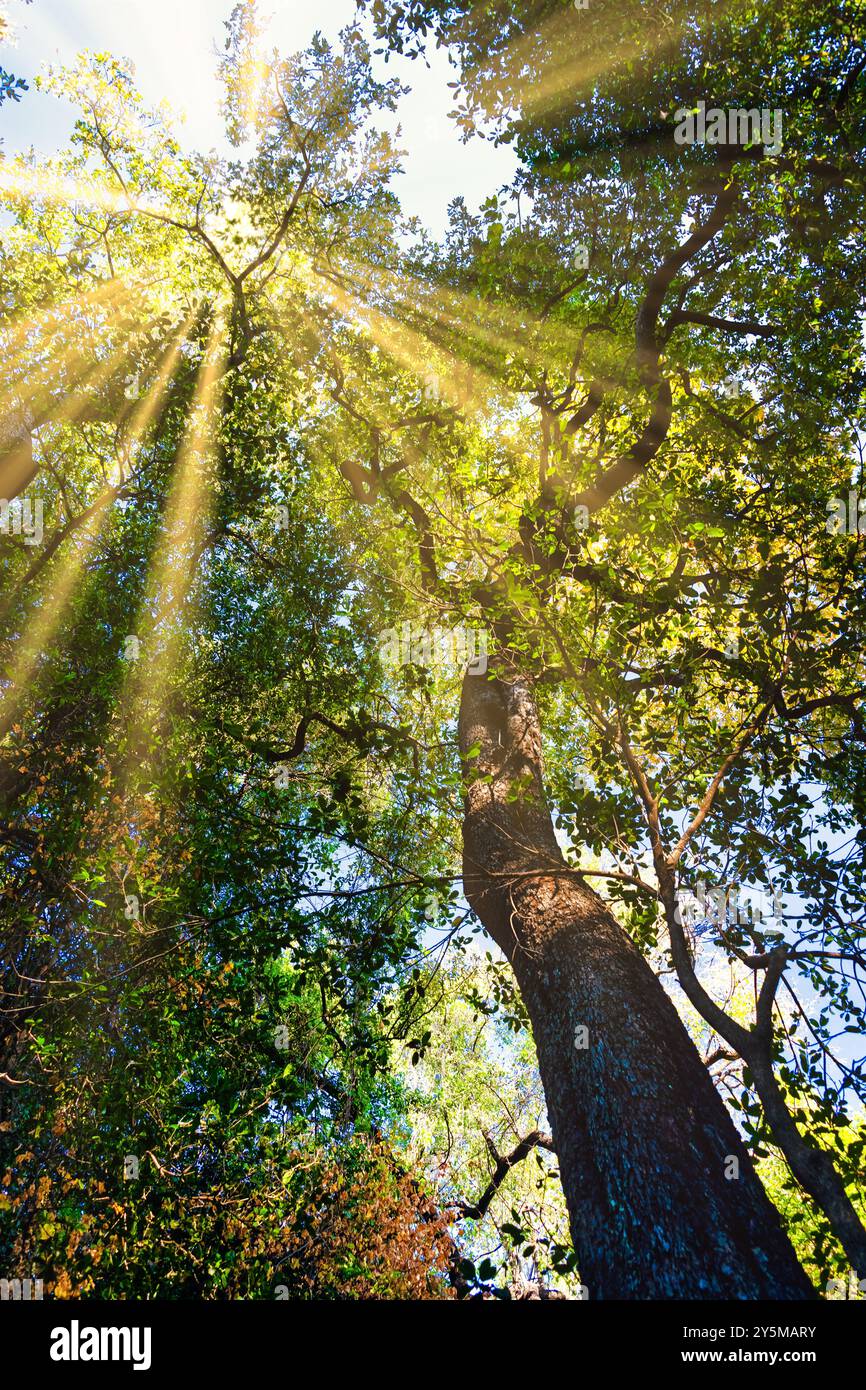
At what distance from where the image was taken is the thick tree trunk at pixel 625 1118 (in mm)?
2996

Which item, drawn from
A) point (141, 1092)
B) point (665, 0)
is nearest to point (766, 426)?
point (665, 0)

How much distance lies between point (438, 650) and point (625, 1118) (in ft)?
33.4

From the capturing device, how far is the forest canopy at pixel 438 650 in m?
4.79

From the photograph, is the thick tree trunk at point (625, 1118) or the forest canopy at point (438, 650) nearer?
the thick tree trunk at point (625, 1118)

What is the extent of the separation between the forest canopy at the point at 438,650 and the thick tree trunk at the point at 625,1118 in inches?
1.0

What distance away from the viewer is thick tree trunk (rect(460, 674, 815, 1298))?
3.00m

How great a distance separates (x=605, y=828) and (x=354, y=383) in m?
9.28

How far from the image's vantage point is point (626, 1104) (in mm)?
3664

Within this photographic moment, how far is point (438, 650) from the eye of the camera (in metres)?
13.2

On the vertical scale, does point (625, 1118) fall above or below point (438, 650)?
below

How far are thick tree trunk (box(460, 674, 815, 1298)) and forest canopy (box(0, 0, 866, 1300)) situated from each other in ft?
0.08

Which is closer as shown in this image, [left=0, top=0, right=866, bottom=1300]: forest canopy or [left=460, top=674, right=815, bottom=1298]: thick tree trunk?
[left=460, top=674, right=815, bottom=1298]: thick tree trunk

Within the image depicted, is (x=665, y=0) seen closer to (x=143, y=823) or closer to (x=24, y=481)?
(x=24, y=481)

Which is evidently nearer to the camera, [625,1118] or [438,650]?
[625,1118]
